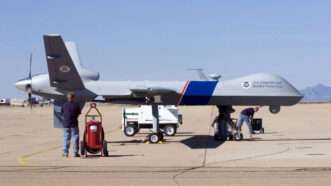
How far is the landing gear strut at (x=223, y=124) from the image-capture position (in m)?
29.5

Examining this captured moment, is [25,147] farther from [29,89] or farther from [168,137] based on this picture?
[168,137]

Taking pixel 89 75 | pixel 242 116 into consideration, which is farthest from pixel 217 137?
pixel 89 75

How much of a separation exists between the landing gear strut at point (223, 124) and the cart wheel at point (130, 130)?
5505 mm

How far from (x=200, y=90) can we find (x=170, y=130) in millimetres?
6687

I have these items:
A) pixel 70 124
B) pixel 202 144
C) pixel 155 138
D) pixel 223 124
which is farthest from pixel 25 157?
pixel 223 124

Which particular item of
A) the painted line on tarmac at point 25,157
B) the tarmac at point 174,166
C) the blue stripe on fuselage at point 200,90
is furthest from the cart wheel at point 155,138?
the painted line on tarmac at point 25,157

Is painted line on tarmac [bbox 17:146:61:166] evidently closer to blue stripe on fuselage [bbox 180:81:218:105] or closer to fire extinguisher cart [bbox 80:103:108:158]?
fire extinguisher cart [bbox 80:103:108:158]

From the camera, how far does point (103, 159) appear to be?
19859 mm

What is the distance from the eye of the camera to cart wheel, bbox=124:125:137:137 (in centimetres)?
3406

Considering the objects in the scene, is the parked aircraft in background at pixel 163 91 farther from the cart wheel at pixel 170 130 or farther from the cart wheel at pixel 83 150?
the cart wheel at pixel 83 150

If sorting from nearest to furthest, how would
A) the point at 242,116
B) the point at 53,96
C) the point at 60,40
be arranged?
the point at 60,40, the point at 53,96, the point at 242,116

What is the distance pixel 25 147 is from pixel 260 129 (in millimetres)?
14391

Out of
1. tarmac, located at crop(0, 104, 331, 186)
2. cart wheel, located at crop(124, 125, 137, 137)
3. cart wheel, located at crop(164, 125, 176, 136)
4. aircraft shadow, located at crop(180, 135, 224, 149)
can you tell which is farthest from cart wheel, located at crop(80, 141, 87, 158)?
cart wheel, located at crop(164, 125, 176, 136)

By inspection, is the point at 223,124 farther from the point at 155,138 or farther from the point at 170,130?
the point at 170,130
